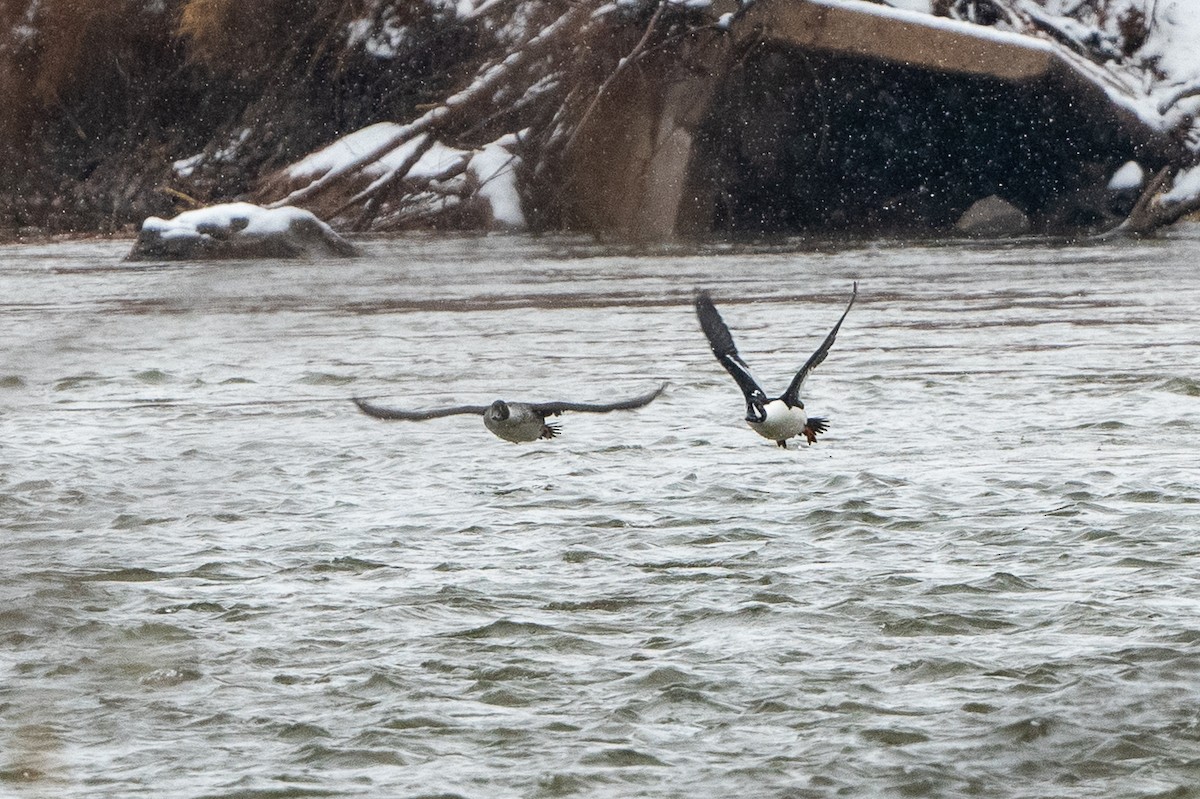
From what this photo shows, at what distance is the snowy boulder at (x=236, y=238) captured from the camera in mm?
22562

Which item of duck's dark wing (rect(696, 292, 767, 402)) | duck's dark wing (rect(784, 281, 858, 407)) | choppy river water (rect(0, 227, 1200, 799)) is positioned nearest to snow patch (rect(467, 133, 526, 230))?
choppy river water (rect(0, 227, 1200, 799))

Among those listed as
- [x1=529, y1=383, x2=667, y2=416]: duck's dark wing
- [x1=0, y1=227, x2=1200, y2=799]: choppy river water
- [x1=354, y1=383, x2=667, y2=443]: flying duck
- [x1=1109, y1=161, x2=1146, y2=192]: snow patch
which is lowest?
[x1=0, y1=227, x2=1200, y2=799]: choppy river water

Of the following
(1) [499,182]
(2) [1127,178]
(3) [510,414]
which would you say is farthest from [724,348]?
(1) [499,182]

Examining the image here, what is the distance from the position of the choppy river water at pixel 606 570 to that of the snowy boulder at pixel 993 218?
1219 cm

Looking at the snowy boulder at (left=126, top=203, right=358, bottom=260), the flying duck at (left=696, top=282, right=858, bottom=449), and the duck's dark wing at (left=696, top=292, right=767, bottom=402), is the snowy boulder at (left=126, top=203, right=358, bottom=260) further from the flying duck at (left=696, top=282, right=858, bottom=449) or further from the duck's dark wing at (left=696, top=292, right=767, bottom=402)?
the flying duck at (left=696, top=282, right=858, bottom=449)

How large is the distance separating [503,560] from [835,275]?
12.3 m

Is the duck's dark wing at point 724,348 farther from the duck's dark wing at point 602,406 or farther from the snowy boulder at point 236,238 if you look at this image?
the snowy boulder at point 236,238

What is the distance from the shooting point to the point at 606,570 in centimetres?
686

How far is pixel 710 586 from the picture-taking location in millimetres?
6609

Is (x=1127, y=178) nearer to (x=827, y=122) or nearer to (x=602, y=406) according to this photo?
(x=827, y=122)

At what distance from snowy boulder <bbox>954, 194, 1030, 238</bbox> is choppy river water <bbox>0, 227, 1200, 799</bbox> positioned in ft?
40.0

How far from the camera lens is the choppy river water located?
4.86 meters

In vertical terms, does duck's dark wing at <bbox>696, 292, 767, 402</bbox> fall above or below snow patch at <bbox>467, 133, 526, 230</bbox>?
below

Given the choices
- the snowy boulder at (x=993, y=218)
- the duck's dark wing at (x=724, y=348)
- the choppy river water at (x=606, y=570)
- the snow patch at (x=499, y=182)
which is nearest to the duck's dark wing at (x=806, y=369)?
the duck's dark wing at (x=724, y=348)
